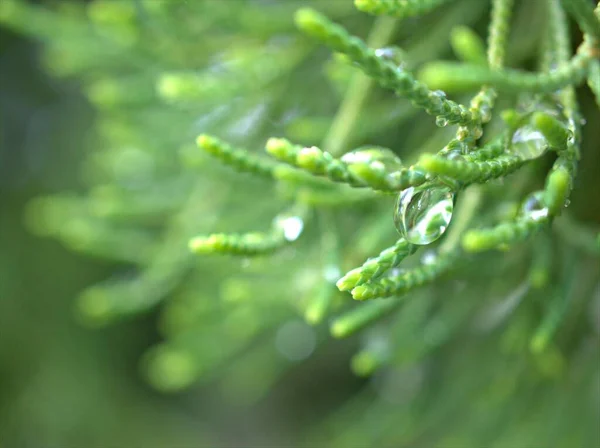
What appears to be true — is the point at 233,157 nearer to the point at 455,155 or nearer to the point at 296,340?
the point at 455,155

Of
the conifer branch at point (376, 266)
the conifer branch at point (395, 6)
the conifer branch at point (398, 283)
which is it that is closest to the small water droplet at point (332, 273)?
the conifer branch at point (398, 283)

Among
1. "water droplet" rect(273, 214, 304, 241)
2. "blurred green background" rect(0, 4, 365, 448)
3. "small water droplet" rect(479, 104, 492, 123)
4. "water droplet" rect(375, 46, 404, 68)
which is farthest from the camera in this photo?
"blurred green background" rect(0, 4, 365, 448)

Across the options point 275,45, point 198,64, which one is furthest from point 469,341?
point 198,64

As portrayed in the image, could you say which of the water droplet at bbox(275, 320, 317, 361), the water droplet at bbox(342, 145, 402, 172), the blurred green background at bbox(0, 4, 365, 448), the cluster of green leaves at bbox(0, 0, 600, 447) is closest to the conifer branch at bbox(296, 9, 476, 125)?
the cluster of green leaves at bbox(0, 0, 600, 447)

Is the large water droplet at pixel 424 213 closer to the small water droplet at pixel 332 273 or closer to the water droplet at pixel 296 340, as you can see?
the small water droplet at pixel 332 273

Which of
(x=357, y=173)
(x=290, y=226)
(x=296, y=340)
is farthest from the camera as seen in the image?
(x=296, y=340)

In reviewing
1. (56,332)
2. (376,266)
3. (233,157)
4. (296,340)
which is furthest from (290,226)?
(56,332)

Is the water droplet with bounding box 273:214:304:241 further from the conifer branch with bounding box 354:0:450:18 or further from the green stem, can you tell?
the conifer branch with bounding box 354:0:450:18

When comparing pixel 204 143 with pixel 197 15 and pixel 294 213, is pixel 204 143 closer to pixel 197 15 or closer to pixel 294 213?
pixel 294 213
